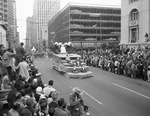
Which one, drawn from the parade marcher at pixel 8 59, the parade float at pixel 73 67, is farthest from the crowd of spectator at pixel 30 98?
the parade float at pixel 73 67

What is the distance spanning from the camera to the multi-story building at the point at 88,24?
238 feet

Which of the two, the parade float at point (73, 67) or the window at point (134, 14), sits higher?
the window at point (134, 14)

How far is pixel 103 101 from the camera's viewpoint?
425 inches

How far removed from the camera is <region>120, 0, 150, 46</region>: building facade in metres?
35.8

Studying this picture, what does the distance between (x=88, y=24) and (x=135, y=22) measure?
37.2 metres

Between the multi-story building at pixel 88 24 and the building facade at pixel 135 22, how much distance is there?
27446 mm

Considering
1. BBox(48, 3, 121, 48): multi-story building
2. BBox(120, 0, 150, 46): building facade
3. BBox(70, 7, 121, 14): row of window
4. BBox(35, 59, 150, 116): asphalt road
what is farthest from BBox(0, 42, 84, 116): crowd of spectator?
BBox(70, 7, 121, 14): row of window

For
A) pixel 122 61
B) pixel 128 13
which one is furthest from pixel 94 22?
pixel 122 61

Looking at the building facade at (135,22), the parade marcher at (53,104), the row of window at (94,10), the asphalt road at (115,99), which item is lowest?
the asphalt road at (115,99)

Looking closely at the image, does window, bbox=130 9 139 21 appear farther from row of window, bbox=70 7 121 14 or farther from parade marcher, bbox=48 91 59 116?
parade marcher, bbox=48 91 59 116

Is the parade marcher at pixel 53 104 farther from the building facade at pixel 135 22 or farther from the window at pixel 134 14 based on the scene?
the window at pixel 134 14

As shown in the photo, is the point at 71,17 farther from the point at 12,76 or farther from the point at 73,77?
the point at 12,76

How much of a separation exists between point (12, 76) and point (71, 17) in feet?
209

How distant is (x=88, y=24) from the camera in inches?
2950
